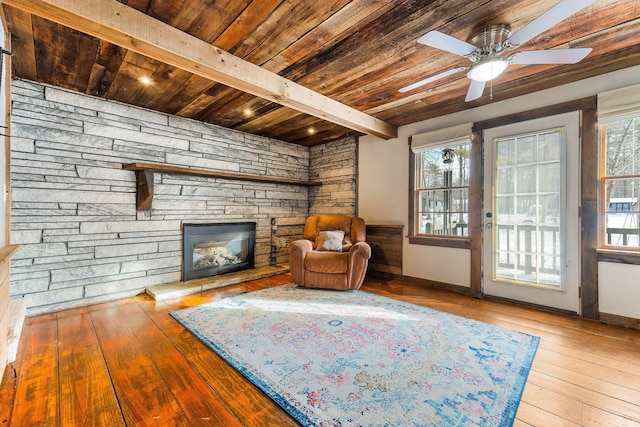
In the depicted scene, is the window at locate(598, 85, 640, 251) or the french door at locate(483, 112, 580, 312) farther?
the french door at locate(483, 112, 580, 312)

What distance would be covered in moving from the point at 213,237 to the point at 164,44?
271 cm

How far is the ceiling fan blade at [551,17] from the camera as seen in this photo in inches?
53.6

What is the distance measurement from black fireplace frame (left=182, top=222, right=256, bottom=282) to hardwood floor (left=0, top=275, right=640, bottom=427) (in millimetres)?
1122

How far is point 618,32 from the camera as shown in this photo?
1.99 m

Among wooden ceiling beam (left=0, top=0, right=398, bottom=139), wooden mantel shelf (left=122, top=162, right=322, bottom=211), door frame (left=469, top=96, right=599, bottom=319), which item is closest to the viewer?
wooden ceiling beam (left=0, top=0, right=398, bottom=139)

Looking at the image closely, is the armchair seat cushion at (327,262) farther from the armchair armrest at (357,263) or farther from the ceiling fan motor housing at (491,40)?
the ceiling fan motor housing at (491,40)

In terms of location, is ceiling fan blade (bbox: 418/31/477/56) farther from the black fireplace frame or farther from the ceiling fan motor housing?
the black fireplace frame

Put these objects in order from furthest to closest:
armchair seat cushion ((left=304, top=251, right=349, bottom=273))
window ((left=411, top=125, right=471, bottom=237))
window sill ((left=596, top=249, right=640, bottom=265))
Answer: window ((left=411, top=125, right=471, bottom=237)), armchair seat cushion ((left=304, top=251, right=349, bottom=273)), window sill ((left=596, top=249, right=640, bottom=265))

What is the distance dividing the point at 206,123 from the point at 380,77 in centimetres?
264

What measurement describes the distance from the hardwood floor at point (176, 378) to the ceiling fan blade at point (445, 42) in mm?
2212

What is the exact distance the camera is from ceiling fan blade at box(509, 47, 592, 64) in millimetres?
1783

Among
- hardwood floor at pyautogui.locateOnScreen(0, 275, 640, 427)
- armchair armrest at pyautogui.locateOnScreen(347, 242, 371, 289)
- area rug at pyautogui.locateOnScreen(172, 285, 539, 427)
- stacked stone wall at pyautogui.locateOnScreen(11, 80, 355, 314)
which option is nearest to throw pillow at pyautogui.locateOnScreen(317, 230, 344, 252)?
armchair armrest at pyautogui.locateOnScreen(347, 242, 371, 289)

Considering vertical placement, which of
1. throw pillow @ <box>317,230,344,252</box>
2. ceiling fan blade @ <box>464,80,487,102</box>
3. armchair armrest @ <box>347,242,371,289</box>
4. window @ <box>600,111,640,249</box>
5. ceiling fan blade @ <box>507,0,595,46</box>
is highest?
ceiling fan blade @ <box>464,80,487,102</box>

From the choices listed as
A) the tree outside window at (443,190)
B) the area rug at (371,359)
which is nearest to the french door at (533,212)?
the tree outside window at (443,190)
